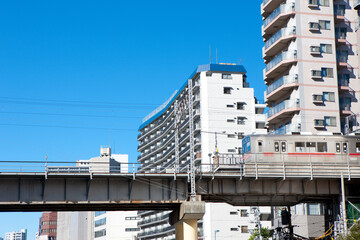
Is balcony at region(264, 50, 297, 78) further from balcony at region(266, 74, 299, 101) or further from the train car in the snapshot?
the train car

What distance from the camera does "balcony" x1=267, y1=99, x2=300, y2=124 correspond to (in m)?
89.1

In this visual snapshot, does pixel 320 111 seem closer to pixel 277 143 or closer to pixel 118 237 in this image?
pixel 277 143

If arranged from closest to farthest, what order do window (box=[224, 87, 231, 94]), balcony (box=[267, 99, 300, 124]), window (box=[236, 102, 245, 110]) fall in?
balcony (box=[267, 99, 300, 124]) < window (box=[224, 87, 231, 94]) < window (box=[236, 102, 245, 110])

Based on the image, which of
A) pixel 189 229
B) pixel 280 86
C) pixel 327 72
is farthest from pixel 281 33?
pixel 189 229

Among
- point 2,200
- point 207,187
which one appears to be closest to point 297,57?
point 207,187

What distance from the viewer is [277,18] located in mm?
93312

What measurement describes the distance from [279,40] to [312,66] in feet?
22.5

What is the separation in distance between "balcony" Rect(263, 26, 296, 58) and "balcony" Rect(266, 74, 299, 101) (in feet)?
18.7

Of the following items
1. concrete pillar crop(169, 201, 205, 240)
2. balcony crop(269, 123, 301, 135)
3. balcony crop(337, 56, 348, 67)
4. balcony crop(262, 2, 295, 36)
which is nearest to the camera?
concrete pillar crop(169, 201, 205, 240)

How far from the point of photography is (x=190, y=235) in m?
54.8

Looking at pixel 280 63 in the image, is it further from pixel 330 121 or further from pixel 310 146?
pixel 310 146

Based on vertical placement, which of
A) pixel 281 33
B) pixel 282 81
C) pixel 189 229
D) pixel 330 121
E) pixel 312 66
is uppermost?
pixel 281 33

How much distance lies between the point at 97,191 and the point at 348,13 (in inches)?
2397

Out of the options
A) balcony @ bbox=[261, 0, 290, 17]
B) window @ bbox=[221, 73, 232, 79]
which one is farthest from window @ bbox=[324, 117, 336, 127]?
window @ bbox=[221, 73, 232, 79]
